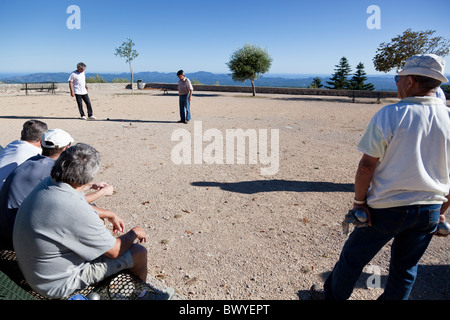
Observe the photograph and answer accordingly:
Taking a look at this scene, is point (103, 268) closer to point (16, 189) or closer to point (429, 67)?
point (16, 189)

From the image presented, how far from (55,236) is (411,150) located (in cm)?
214

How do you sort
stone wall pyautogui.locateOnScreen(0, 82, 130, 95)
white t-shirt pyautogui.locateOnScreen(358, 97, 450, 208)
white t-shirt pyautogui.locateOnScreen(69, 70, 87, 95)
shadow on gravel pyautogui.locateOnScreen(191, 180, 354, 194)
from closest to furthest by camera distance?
white t-shirt pyautogui.locateOnScreen(358, 97, 450, 208) < shadow on gravel pyautogui.locateOnScreen(191, 180, 354, 194) < white t-shirt pyautogui.locateOnScreen(69, 70, 87, 95) < stone wall pyautogui.locateOnScreen(0, 82, 130, 95)

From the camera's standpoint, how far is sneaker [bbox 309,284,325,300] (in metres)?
2.44

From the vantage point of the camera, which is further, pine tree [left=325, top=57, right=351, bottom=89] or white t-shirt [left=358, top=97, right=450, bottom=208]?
pine tree [left=325, top=57, right=351, bottom=89]

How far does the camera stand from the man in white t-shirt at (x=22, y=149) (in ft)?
9.76

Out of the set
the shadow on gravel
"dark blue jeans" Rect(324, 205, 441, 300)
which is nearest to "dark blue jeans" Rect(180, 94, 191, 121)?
the shadow on gravel

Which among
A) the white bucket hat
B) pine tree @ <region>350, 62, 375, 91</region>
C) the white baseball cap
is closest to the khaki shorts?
the white baseball cap

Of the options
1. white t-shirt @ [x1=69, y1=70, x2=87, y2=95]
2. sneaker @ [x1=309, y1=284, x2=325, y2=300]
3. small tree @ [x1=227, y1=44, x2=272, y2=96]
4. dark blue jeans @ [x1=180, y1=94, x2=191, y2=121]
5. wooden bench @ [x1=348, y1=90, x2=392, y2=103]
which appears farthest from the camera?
small tree @ [x1=227, y1=44, x2=272, y2=96]

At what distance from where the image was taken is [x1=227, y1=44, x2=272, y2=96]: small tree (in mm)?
29406

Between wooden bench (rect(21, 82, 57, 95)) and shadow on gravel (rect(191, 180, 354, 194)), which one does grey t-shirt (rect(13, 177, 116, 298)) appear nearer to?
shadow on gravel (rect(191, 180, 354, 194))

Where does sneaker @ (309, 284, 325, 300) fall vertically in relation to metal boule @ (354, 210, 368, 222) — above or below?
below

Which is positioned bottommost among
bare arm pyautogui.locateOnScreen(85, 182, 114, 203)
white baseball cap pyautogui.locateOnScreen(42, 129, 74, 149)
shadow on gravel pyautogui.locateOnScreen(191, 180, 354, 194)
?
shadow on gravel pyautogui.locateOnScreen(191, 180, 354, 194)

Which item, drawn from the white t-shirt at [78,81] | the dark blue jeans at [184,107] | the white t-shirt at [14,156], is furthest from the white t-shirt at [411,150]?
the white t-shirt at [78,81]

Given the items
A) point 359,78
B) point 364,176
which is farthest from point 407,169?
point 359,78
